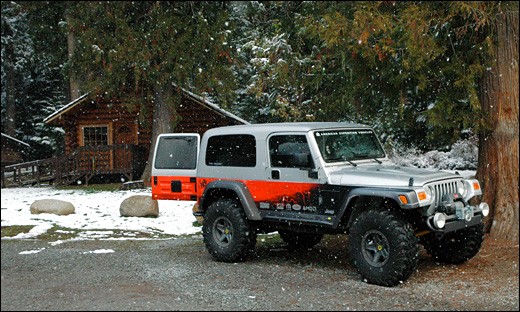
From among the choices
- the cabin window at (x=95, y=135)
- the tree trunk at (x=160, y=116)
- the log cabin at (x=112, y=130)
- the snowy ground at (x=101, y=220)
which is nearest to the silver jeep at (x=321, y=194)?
the snowy ground at (x=101, y=220)

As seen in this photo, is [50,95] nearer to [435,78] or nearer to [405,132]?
[405,132]

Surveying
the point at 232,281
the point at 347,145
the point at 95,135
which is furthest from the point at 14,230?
the point at 95,135

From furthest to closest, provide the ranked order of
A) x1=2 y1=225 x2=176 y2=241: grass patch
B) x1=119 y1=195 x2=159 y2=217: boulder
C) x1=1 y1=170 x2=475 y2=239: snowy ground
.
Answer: x1=119 y1=195 x2=159 y2=217: boulder
x1=1 y1=170 x2=475 y2=239: snowy ground
x1=2 y1=225 x2=176 y2=241: grass patch

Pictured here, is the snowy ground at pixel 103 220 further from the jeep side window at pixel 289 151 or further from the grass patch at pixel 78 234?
the jeep side window at pixel 289 151

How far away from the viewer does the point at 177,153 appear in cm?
1021

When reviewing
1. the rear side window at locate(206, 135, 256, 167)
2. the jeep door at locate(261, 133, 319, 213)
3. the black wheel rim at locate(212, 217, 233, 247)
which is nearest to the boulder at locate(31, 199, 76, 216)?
the rear side window at locate(206, 135, 256, 167)

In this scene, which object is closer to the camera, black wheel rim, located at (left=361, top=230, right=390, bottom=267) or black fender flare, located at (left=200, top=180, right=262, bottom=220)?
black wheel rim, located at (left=361, top=230, right=390, bottom=267)

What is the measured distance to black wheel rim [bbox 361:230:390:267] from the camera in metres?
7.70

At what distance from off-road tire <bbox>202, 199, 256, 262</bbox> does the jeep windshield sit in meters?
1.70

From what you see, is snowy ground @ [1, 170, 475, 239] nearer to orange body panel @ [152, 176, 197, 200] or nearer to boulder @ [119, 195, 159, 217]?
boulder @ [119, 195, 159, 217]

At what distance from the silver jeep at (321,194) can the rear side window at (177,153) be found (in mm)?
17

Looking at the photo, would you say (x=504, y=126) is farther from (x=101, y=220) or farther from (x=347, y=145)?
(x=101, y=220)

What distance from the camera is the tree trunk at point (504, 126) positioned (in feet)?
33.2

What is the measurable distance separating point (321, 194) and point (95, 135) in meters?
22.1
